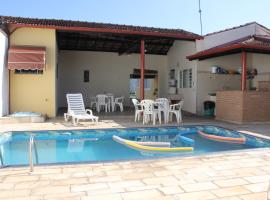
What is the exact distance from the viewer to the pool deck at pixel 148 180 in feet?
14.4

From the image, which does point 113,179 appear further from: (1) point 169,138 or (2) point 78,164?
(1) point 169,138

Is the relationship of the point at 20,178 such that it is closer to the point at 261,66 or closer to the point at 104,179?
the point at 104,179

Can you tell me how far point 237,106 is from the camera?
13523mm

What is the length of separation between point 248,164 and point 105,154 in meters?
4.10

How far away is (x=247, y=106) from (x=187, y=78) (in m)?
5.48

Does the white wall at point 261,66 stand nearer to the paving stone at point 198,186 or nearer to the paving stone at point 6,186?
the paving stone at point 198,186

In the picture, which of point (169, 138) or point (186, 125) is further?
point (186, 125)

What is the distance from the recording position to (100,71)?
72.0 ft

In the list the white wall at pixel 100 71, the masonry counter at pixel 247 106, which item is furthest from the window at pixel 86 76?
the masonry counter at pixel 247 106

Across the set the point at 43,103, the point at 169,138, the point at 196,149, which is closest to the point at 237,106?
the point at 169,138

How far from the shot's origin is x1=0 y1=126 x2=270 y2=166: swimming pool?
8.31 m

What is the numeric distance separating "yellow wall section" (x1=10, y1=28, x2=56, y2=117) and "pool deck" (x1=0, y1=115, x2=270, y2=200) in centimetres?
900

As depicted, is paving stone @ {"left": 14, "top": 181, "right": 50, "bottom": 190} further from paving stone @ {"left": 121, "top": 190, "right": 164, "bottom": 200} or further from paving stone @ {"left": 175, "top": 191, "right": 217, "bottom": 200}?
paving stone @ {"left": 175, "top": 191, "right": 217, "bottom": 200}

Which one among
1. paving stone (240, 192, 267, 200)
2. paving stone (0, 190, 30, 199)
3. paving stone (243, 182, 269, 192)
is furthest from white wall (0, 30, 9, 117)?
paving stone (240, 192, 267, 200)
